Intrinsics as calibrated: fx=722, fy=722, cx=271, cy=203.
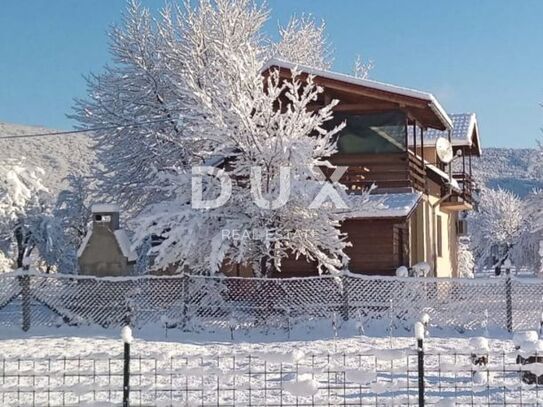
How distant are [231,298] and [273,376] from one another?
7.53 metres

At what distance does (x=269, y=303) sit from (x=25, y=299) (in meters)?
5.03

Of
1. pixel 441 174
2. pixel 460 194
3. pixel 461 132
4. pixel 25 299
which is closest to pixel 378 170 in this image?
pixel 441 174

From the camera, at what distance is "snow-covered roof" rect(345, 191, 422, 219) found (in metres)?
16.9

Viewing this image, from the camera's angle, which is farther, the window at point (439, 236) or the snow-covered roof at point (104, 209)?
the window at point (439, 236)

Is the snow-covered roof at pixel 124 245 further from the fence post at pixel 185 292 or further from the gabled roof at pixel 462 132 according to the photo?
the gabled roof at pixel 462 132

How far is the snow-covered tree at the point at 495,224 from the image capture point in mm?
67188

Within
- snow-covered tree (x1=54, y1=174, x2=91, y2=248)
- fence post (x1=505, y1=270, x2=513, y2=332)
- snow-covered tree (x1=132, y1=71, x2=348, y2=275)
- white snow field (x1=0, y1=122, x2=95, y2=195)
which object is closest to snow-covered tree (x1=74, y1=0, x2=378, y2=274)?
snow-covered tree (x1=132, y1=71, x2=348, y2=275)

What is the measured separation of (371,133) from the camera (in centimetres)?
1980

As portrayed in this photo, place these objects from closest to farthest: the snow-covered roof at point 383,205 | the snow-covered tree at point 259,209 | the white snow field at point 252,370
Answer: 1. the white snow field at point 252,370
2. the snow-covered tree at point 259,209
3. the snow-covered roof at point 383,205

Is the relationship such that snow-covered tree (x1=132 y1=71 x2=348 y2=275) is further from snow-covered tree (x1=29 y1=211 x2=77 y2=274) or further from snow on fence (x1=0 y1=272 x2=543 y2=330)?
snow-covered tree (x1=29 y1=211 x2=77 y2=274)

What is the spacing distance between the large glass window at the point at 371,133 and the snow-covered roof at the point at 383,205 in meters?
1.45

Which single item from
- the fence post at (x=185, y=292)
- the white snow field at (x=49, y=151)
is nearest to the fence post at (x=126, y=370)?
the fence post at (x=185, y=292)

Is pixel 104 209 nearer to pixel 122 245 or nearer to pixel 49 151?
pixel 122 245

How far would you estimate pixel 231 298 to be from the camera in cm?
1733
